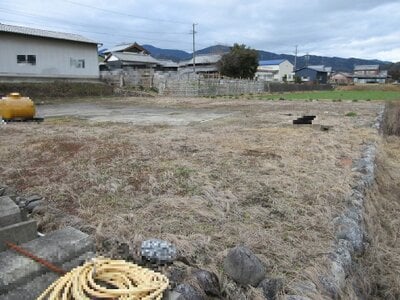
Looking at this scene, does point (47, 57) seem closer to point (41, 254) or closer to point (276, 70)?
point (41, 254)

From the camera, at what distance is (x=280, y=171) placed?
3861 millimetres

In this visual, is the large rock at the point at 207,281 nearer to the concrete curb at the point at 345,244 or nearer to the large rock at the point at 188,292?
the large rock at the point at 188,292

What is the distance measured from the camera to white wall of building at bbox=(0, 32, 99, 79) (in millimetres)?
18422

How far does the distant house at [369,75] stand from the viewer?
243 ft

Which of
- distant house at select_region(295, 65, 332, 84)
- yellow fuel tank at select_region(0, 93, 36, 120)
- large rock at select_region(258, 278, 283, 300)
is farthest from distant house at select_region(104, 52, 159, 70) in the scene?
large rock at select_region(258, 278, 283, 300)

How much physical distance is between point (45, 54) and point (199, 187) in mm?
20078

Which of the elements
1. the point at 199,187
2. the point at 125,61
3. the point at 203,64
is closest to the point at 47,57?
the point at 125,61

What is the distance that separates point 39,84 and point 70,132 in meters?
14.3

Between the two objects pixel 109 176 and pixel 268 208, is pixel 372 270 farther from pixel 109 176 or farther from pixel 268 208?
pixel 109 176

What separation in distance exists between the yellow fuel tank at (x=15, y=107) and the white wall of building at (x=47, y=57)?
39.2 feet

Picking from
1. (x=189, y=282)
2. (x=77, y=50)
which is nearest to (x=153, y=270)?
(x=189, y=282)

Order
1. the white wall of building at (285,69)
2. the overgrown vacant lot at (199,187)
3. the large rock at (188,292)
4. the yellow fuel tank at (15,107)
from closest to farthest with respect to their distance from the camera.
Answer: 1. the large rock at (188,292)
2. the overgrown vacant lot at (199,187)
3. the yellow fuel tank at (15,107)
4. the white wall of building at (285,69)

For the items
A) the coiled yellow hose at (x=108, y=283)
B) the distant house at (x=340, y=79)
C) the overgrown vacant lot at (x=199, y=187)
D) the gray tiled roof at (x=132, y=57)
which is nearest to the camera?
the coiled yellow hose at (x=108, y=283)

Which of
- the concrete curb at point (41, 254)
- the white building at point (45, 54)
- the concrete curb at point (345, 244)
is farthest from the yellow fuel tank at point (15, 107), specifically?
the white building at point (45, 54)
